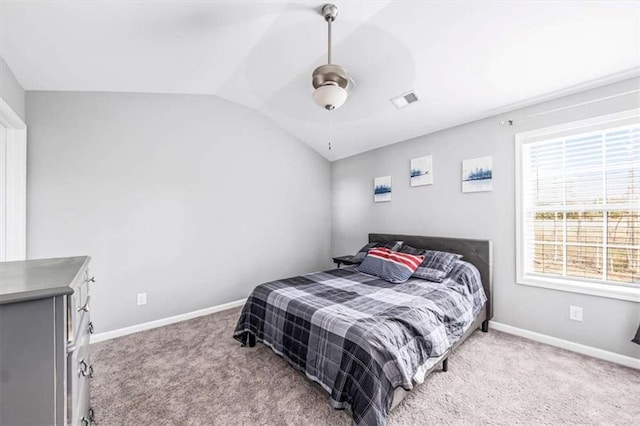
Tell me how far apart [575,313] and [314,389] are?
2383 mm

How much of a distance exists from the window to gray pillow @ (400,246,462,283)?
0.66m

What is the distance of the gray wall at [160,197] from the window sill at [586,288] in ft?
9.81

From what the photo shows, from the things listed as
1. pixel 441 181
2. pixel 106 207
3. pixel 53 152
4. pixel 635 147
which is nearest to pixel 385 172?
pixel 441 181

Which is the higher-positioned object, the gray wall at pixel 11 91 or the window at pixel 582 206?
the gray wall at pixel 11 91

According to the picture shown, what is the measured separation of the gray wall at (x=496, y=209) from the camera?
7.41ft

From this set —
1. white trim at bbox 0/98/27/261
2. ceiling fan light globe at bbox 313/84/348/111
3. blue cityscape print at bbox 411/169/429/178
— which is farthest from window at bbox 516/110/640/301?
white trim at bbox 0/98/27/261

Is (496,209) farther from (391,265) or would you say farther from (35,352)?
(35,352)

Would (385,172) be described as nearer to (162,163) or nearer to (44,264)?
(162,163)

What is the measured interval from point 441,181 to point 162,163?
3.26m

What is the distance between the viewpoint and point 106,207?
2715 millimetres

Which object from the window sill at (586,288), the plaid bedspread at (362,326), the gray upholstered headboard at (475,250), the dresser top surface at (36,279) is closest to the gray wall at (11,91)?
the dresser top surface at (36,279)

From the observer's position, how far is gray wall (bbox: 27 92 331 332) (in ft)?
8.26

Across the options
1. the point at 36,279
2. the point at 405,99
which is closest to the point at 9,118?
the point at 36,279

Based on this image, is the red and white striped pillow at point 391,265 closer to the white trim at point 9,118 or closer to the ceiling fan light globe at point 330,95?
the ceiling fan light globe at point 330,95
